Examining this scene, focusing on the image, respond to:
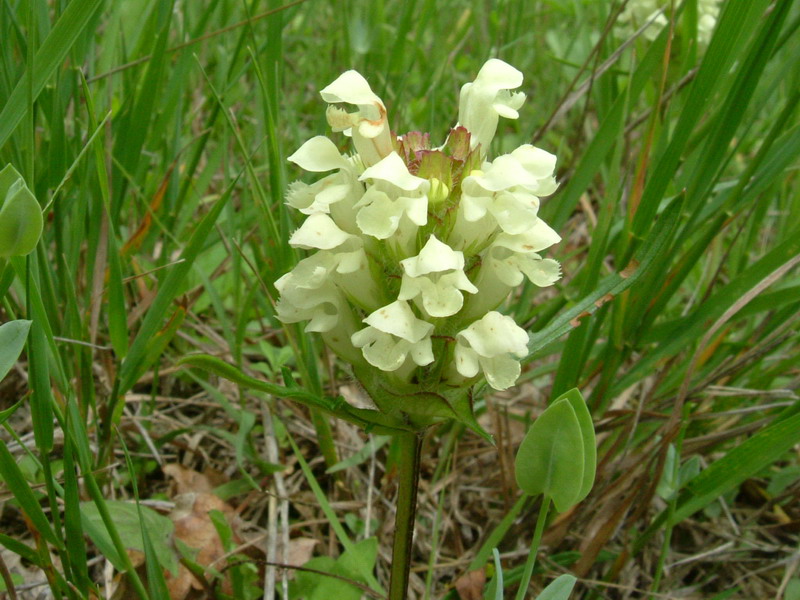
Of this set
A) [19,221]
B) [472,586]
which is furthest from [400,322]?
[472,586]

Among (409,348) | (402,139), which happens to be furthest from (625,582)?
(402,139)

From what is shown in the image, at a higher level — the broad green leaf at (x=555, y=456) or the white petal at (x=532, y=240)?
the white petal at (x=532, y=240)

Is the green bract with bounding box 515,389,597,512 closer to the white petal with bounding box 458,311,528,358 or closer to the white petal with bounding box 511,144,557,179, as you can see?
the white petal with bounding box 458,311,528,358

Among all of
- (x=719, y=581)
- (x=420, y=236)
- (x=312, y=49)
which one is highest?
(x=420, y=236)

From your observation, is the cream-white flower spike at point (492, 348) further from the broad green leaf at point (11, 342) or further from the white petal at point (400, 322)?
the broad green leaf at point (11, 342)

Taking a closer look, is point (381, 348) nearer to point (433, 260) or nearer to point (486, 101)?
point (433, 260)

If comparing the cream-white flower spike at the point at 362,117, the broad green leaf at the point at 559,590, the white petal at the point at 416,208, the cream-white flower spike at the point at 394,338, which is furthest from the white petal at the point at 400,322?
the broad green leaf at the point at 559,590

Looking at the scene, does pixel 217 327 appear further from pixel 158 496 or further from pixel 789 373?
pixel 789 373
